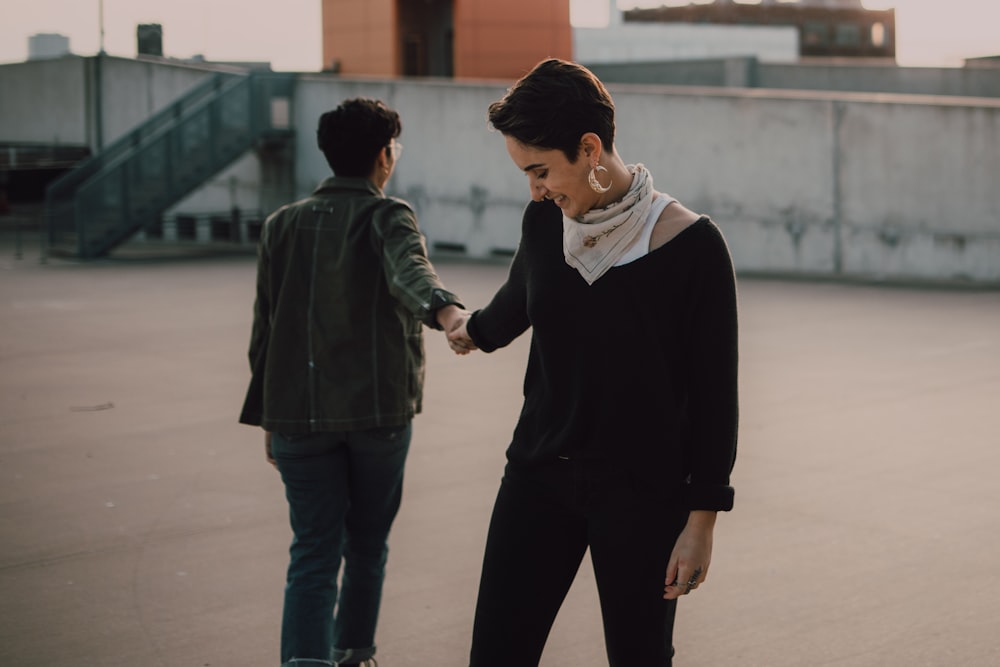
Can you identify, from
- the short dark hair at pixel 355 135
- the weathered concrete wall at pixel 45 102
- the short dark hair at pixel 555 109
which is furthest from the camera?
the weathered concrete wall at pixel 45 102

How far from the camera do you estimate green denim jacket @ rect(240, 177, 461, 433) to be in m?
4.09

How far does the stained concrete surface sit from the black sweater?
6.89 feet

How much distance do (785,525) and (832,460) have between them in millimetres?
1480

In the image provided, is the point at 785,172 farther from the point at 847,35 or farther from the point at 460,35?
the point at 847,35

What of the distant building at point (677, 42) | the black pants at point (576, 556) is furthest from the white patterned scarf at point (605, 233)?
the distant building at point (677, 42)

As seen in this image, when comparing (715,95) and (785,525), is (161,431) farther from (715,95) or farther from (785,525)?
(715,95)

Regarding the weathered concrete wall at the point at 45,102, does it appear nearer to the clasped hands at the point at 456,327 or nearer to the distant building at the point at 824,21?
the clasped hands at the point at 456,327

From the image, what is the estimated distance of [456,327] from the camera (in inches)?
145

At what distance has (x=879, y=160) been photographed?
18.7 m

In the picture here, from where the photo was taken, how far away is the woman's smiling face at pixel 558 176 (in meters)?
2.92

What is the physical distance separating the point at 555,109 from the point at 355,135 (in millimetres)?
1455

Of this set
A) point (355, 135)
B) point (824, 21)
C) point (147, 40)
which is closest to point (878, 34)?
point (824, 21)

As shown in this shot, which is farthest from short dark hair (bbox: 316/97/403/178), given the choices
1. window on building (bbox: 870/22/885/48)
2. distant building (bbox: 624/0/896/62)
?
window on building (bbox: 870/22/885/48)

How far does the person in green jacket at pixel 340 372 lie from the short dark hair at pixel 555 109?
1.10 meters
